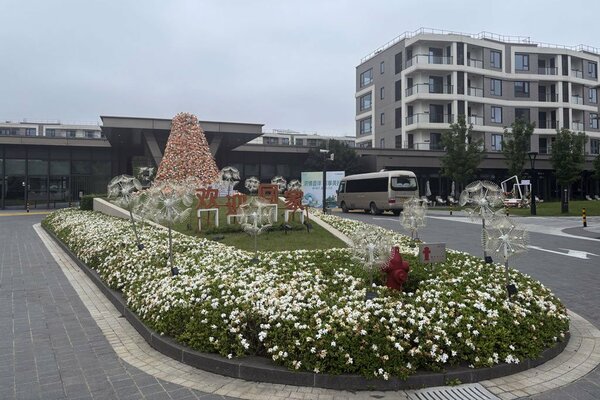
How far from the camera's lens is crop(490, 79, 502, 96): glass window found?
44844 millimetres

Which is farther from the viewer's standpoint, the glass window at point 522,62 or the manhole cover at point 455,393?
the glass window at point 522,62

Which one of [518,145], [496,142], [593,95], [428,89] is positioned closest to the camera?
[518,145]

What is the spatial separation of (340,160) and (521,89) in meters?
21.0

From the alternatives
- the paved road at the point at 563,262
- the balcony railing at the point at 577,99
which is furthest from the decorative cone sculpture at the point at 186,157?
the balcony railing at the point at 577,99

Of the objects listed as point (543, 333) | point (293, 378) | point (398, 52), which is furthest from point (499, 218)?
point (398, 52)

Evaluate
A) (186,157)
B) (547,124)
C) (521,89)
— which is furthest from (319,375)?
(547,124)

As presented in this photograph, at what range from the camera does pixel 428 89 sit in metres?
42.4

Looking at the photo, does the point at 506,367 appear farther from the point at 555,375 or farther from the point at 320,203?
the point at 320,203

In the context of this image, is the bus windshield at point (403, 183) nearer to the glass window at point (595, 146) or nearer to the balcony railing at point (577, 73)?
the balcony railing at point (577, 73)

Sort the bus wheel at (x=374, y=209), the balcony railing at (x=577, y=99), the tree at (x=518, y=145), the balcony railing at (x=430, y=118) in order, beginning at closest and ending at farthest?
the bus wheel at (x=374, y=209) < the tree at (x=518, y=145) < the balcony railing at (x=430, y=118) < the balcony railing at (x=577, y=99)

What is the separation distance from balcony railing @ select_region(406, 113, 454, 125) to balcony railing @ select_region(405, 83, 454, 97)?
2039mm

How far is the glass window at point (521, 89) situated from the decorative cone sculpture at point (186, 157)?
35.7 metres

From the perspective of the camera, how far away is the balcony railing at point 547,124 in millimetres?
46781

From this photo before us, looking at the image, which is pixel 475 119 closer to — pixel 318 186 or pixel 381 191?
pixel 318 186
